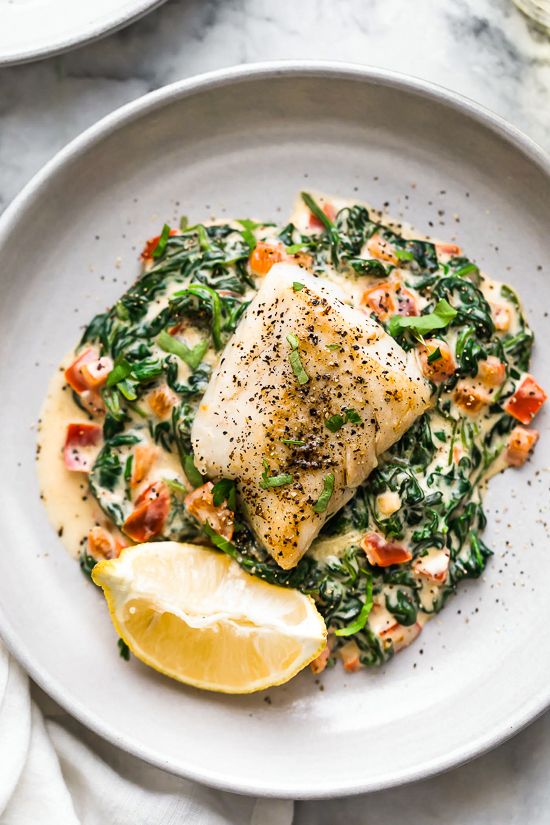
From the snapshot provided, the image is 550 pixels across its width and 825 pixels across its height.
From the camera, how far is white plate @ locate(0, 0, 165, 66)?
5.18 meters

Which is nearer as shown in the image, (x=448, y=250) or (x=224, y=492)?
(x=224, y=492)

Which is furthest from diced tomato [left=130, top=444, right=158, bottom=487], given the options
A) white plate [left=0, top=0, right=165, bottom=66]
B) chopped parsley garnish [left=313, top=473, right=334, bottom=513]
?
white plate [left=0, top=0, right=165, bottom=66]

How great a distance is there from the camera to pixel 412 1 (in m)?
5.49

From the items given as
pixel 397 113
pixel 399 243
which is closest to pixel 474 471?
pixel 399 243

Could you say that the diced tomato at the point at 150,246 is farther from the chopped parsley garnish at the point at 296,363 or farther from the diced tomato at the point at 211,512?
the diced tomato at the point at 211,512

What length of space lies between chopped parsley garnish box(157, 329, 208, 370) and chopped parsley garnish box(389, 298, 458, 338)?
1.07 metres

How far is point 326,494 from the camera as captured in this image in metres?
4.77

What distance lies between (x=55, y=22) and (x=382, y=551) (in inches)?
141

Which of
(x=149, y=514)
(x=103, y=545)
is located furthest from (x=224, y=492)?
(x=103, y=545)

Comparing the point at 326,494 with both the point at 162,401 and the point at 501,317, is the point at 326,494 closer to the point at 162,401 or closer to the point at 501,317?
the point at 162,401

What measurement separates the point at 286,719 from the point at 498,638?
131 centimetres

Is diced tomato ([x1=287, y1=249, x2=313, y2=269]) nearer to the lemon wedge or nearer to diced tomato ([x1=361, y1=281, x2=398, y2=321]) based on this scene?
diced tomato ([x1=361, y1=281, x2=398, y2=321])

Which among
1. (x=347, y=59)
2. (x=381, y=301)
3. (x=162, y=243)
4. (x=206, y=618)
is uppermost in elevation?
(x=347, y=59)

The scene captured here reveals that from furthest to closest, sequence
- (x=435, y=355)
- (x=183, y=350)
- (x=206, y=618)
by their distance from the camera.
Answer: (x=183, y=350)
(x=435, y=355)
(x=206, y=618)
